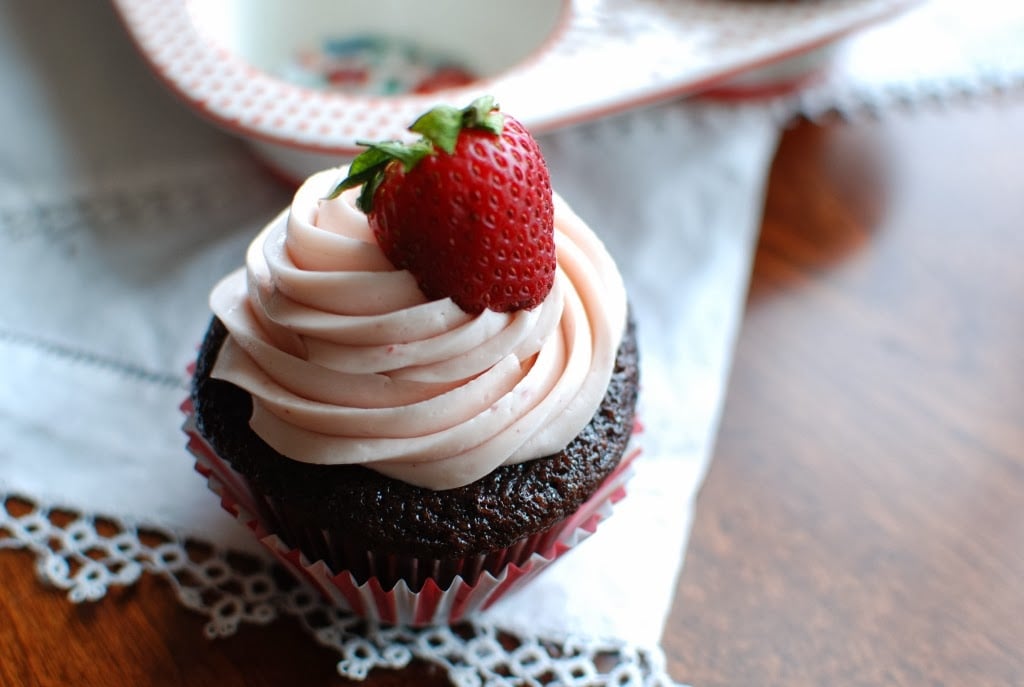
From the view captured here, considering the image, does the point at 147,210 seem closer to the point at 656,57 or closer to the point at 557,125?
the point at 557,125

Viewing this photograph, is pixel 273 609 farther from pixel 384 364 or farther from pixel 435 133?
pixel 435 133

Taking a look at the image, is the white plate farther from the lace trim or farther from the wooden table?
the lace trim

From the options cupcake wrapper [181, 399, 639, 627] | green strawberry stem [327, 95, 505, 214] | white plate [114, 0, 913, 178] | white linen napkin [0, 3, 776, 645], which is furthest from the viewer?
white plate [114, 0, 913, 178]

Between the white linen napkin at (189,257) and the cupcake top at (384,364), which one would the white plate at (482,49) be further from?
the cupcake top at (384,364)

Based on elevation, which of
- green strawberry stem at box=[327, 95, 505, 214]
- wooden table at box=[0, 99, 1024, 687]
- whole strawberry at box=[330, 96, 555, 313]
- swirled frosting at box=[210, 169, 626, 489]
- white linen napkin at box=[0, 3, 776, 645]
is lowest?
wooden table at box=[0, 99, 1024, 687]

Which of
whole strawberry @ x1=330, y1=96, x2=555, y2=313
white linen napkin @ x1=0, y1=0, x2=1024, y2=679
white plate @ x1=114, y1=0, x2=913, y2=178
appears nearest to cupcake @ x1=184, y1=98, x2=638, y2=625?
whole strawberry @ x1=330, y1=96, x2=555, y2=313

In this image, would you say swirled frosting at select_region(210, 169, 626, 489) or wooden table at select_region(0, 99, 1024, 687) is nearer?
swirled frosting at select_region(210, 169, 626, 489)
